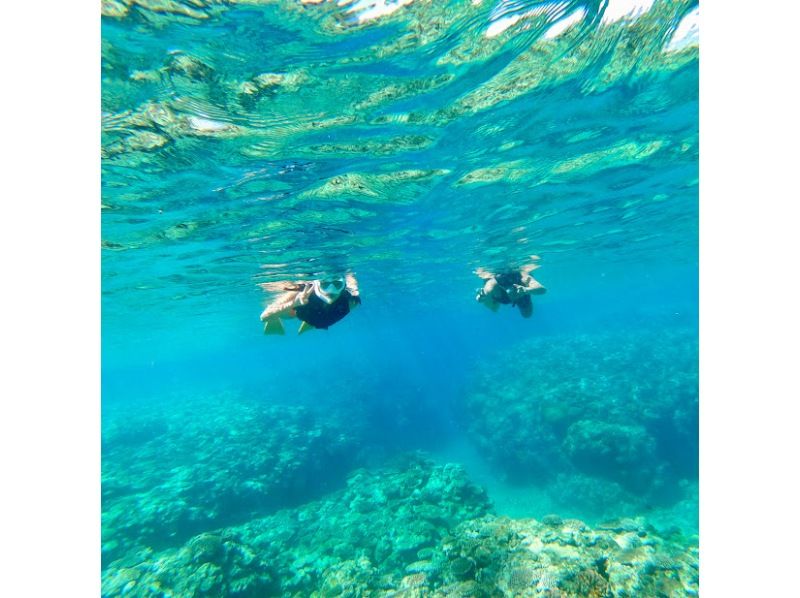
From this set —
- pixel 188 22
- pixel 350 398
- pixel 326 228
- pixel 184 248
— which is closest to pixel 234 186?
pixel 326 228

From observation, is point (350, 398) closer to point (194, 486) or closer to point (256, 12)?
point (194, 486)

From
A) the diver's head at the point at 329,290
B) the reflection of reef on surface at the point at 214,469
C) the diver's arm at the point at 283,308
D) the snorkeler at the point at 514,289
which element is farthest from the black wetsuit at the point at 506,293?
the reflection of reef on surface at the point at 214,469

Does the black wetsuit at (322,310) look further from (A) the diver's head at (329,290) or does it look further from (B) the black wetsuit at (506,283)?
(B) the black wetsuit at (506,283)

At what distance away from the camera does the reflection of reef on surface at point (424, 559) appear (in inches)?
256

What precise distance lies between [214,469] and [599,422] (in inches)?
730

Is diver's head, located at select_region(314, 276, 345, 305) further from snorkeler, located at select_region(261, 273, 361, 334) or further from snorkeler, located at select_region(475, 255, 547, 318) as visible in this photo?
snorkeler, located at select_region(475, 255, 547, 318)

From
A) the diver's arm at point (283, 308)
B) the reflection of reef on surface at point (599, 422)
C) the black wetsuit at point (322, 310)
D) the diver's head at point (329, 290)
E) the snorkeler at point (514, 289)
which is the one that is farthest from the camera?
the reflection of reef on surface at point (599, 422)

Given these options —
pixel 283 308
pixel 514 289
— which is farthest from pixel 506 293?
pixel 283 308

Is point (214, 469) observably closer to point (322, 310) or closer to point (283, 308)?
point (283, 308)

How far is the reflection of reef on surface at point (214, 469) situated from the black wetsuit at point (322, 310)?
39.6 ft

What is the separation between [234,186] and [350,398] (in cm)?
2698

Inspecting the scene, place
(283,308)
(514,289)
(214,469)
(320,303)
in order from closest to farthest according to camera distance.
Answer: (320,303), (283,308), (514,289), (214,469)

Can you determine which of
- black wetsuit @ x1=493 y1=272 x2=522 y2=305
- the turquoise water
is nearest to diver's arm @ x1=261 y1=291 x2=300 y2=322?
the turquoise water

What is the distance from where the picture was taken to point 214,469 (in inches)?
680
